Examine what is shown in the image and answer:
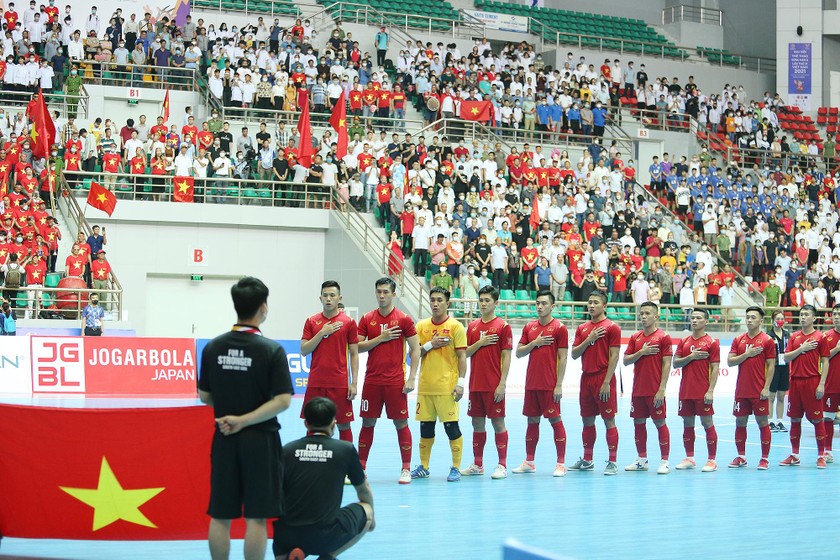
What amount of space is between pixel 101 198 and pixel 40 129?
213 centimetres

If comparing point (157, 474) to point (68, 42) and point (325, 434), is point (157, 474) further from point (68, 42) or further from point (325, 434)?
point (68, 42)

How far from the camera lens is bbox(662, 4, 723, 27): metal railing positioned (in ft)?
155

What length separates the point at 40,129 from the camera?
25.9 metres

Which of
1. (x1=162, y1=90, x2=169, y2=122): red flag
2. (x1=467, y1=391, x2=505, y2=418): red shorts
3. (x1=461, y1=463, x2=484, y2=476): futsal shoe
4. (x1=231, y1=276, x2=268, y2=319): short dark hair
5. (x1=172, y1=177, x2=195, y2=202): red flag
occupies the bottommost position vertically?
(x1=461, y1=463, x2=484, y2=476): futsal shoe

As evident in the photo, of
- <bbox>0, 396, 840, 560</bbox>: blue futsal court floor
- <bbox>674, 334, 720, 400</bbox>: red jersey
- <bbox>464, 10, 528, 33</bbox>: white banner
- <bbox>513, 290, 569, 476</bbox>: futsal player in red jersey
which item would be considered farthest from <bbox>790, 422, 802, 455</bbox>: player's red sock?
<bbox>464, 10, 528, 33</bbox>: white banner

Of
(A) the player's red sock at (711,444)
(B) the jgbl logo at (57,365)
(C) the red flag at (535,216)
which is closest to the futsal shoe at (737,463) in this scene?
(A) the player's red sock at (711,444)

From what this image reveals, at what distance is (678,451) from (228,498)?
34.8 ft

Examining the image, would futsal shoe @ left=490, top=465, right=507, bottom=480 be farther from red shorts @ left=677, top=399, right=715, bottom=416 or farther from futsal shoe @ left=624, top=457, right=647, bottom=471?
red shorts @ left=677, top=399, right=715, bottom=416

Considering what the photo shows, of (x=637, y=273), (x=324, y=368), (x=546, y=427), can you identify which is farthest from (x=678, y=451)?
(x=637, y=273)

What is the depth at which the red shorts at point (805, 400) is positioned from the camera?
46.8 ft

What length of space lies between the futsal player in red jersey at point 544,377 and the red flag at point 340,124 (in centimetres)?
1668

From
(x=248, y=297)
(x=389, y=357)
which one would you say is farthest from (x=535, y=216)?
(x=248, y=297)

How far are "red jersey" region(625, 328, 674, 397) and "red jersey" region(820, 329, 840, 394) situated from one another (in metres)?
2.61

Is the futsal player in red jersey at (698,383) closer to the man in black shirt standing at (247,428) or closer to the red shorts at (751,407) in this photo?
the red shorts at (751,407)
